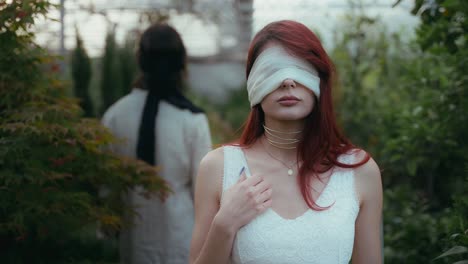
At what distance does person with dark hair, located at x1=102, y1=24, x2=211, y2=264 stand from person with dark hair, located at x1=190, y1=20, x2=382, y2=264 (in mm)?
1964

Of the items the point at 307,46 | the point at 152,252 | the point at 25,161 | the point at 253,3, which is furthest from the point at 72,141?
the point at 253,3

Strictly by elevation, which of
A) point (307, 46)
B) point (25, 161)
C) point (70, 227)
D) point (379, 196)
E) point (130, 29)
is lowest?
point (130, 29)

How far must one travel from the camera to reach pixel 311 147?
9.64 ft

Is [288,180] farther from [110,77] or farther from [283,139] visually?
[110,77]

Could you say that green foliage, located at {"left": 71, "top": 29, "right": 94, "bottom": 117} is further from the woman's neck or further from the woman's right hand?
the woman's right hand

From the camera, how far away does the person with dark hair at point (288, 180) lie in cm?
271

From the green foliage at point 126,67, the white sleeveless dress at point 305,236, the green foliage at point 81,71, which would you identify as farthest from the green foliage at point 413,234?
the green foliage at point 126,67

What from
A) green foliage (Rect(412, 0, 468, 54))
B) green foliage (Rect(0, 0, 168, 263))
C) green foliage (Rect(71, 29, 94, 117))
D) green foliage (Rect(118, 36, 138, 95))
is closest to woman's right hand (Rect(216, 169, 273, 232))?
green foliage (Rect(0, 0, 168, 263))

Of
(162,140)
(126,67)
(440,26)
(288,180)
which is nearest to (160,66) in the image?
(162,140)

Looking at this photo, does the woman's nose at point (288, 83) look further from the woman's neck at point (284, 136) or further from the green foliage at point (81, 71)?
the green foliage at point (81, 71)

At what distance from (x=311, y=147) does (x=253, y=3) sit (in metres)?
12.4

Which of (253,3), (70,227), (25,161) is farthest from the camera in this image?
(253,3)

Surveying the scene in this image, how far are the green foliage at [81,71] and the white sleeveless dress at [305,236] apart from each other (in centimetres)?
716

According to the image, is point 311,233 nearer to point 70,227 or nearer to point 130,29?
point 70,227
